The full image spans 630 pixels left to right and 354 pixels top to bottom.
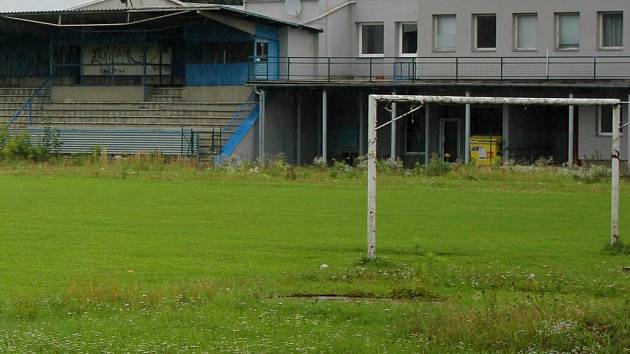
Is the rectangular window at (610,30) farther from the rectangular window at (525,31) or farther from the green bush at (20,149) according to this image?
the green bush at (20,149)

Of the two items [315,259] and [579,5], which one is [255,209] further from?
[579,5]

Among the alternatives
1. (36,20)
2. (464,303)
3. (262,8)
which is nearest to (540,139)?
(262,8)

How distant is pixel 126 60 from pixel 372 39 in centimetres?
1174

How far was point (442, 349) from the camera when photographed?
1188cm

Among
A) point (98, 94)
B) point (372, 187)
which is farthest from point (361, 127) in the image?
point (372, 187)

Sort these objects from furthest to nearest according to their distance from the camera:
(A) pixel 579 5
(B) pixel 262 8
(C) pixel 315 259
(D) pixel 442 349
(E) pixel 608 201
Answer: (B) pixel 262 8 → (A) pixel 579 5 → (E) pixel 608 201 → (C) pixel 315 259 → (D) pixel 442 349

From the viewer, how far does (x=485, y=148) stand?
164ft

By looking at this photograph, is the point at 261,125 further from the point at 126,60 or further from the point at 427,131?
the point at 126,60

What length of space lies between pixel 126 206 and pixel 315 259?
999cm

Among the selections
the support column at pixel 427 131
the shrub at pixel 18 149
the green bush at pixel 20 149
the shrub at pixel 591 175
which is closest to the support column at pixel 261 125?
the support column at pixel 427 131

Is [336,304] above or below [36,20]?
below

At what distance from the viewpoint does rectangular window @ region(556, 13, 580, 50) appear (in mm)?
50125

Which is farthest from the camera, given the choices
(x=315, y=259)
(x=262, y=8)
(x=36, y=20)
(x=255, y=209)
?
(x=262, y=8)

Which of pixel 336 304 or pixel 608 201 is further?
pixel 608 201
